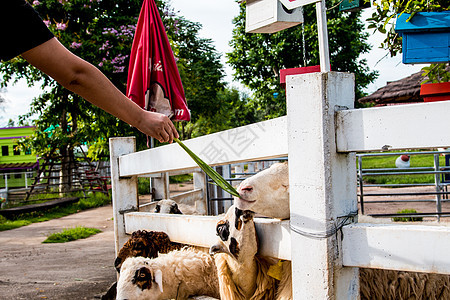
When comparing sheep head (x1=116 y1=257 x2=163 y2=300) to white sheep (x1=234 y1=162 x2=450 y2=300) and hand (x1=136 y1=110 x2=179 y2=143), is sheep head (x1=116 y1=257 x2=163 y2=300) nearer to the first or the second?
white sheep (x1=234 y1=162 x2=450 y2=300)

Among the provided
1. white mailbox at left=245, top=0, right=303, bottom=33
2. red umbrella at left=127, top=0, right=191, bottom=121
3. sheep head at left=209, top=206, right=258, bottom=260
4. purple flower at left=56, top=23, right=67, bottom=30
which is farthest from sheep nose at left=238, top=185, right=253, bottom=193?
purple flower at left=56, top=23, right=67, bottom=30

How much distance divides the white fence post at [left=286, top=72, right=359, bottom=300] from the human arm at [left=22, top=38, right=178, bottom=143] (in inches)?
22.6

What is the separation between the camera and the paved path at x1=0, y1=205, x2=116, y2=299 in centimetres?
420

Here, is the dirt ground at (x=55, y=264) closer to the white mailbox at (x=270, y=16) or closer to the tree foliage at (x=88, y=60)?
the white mailbox at (x=270, y=16)

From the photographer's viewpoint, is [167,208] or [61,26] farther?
[61,26]

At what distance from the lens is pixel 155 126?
1779 millimetres

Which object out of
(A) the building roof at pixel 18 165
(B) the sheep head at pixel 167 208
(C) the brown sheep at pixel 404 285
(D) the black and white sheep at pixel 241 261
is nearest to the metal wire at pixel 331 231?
(D) the black and white sheep at pixel 241 261

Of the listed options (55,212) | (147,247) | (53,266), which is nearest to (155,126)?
(147,247)

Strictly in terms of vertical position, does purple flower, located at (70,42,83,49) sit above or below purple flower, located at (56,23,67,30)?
below

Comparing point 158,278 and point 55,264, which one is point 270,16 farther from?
point 55,264

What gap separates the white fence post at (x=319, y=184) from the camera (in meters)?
1.70

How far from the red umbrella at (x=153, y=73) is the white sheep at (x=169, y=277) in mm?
2436

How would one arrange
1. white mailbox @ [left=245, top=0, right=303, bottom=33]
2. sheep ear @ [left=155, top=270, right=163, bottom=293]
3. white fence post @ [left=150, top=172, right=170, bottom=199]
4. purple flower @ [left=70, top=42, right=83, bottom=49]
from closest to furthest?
white mailbox @ [left=245, top=0, right=303, bottom=33] < sheep ear @ [left=155, top=270, right=163, bottom=293] < white fence post @ [left=150, top=172, right=170, bottom=199] < purple flower @ [left=70, top=42, right=83, bottom=49]

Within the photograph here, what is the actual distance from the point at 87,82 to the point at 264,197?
3.24 feet
